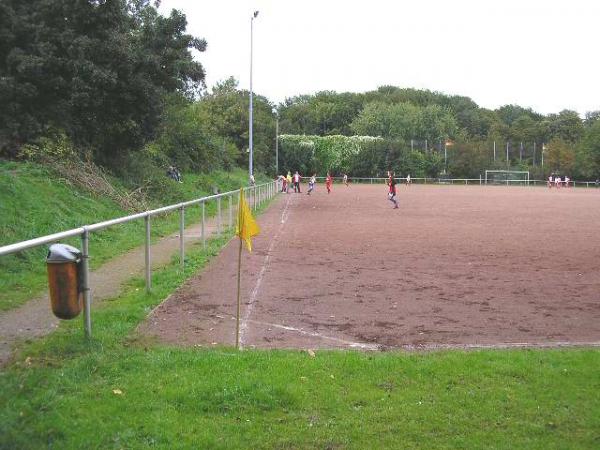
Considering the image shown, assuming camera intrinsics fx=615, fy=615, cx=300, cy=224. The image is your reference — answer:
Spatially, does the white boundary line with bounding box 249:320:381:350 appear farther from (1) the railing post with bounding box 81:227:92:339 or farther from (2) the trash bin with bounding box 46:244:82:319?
(2) the trash bin with bounding box 46:244:82:319

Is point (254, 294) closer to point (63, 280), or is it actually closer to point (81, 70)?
point (63, 280)

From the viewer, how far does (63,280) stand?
5.24 metres

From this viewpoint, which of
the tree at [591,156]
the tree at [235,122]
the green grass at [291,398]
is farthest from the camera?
the tree at [591,156]

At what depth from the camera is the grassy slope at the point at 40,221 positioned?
8582 mm

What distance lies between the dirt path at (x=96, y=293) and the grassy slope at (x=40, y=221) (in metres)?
0.22

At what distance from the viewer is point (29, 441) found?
12.4ft

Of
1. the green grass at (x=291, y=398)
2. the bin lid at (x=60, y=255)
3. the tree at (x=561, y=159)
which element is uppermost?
the tree at (x=561, y=159)

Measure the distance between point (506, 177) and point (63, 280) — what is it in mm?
83126

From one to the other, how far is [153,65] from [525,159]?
304ft

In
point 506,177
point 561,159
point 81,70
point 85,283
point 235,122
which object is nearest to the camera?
point 85,283

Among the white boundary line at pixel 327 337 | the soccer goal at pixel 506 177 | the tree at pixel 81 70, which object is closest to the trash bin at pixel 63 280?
the white boundary line at pixel 327 337

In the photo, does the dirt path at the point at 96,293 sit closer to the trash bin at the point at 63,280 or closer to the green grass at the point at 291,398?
the green grass at the point at 291,398

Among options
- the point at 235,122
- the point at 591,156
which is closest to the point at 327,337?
the point at 235,122

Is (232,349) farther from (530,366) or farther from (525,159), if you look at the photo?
(525,159)
